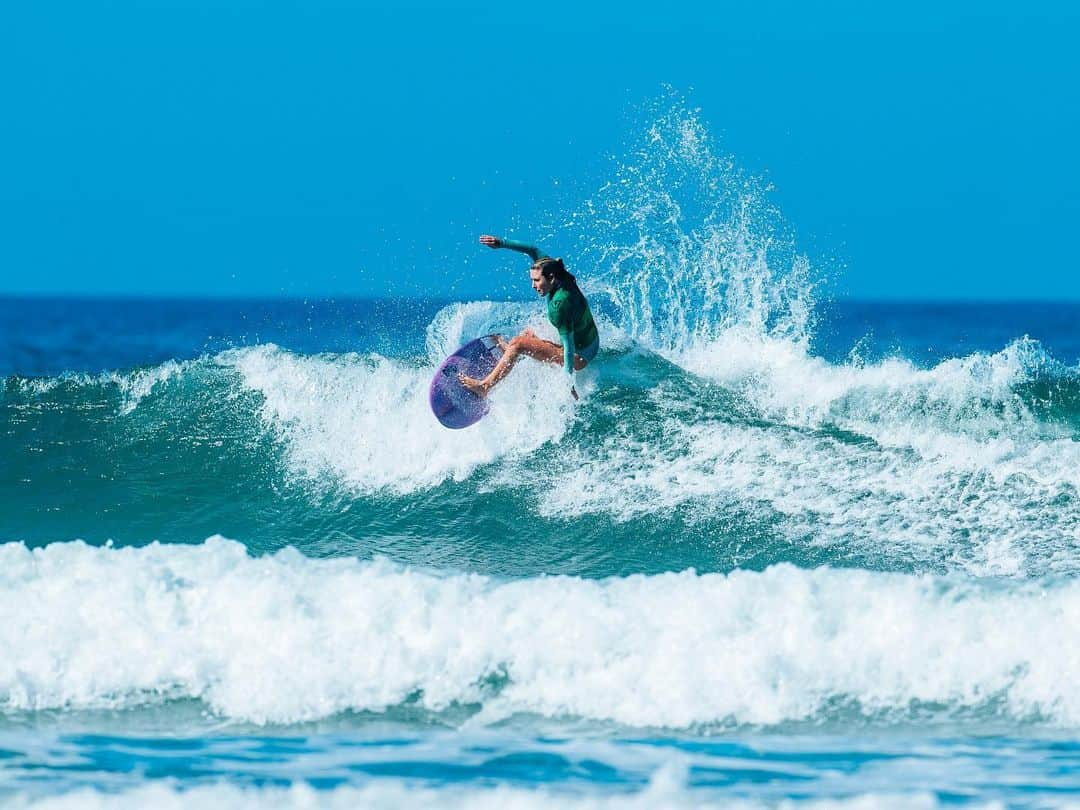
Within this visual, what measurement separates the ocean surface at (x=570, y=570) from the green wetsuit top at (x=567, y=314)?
515mm

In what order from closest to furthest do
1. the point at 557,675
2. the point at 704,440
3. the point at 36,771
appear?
the point at 36,771 → the point at 557,675 → the point at 704,440

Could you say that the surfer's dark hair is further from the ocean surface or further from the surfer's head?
the ocean surface

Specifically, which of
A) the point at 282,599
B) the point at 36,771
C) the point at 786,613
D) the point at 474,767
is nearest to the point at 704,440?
the point at 786,613

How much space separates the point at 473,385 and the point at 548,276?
3.36 ft

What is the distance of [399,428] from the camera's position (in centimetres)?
945

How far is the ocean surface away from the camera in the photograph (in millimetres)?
4750

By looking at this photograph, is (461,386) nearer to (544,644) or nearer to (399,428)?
(399,428)

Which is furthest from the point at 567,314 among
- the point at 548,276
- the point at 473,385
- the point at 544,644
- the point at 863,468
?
the point at 544,644

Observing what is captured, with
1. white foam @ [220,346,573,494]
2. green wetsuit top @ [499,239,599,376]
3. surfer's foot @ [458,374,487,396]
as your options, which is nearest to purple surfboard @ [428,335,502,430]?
surfer's foot @ [458,374,487,396]

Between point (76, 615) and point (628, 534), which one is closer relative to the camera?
point (76, 615)

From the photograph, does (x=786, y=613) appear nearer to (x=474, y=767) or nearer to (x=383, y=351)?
(x=474, y=767)

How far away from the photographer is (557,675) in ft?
17.8

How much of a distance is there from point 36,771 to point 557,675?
224 centimetres

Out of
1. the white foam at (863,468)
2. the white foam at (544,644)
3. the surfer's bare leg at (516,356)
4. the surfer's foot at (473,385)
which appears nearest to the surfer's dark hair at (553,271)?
the surfer's bare leg at (516,356)
